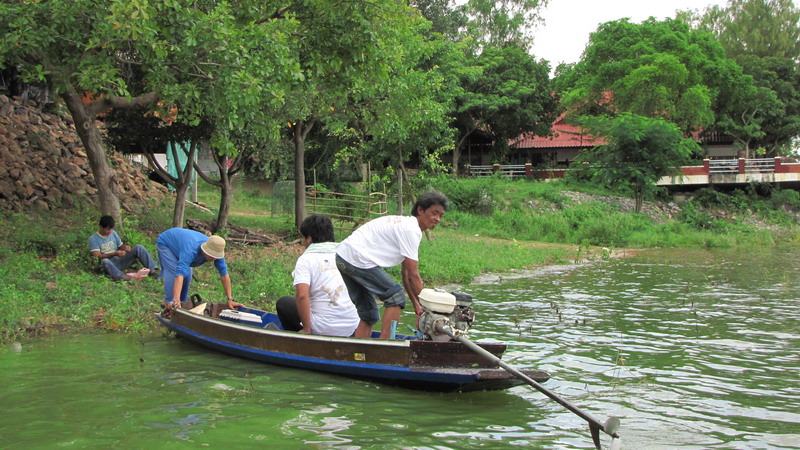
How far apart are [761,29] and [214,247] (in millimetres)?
48576

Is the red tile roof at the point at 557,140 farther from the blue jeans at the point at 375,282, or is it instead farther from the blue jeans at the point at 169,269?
the blue jeans at the point at 375,282

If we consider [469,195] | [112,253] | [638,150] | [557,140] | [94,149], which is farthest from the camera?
[557,140]

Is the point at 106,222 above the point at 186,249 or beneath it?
above

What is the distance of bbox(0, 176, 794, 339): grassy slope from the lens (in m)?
10.8

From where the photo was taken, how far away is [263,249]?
16938 millimetres

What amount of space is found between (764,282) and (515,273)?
5813mm

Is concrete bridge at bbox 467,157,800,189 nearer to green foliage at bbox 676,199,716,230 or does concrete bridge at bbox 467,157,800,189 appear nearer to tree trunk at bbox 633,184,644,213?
green foliage at bbox 676,199,716,230

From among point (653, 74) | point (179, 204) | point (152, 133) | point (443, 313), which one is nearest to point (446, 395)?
point (443, 313)

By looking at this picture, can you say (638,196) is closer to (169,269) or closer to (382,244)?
(169,269)

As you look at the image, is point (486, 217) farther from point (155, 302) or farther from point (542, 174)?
point (155, 302)

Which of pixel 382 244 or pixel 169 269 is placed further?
pixel 169 269

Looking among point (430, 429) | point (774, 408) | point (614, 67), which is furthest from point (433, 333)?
point (614, 67)

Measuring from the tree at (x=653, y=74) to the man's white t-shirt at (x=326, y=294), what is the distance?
32219 millimetres

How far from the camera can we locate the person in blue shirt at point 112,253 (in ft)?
40.8
